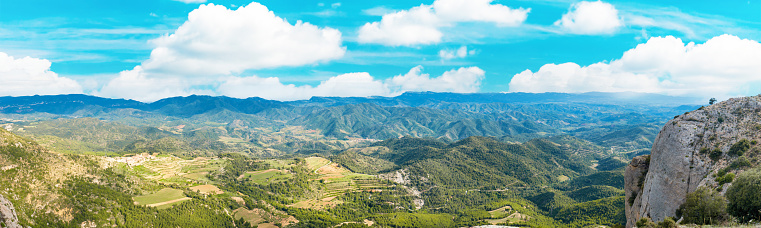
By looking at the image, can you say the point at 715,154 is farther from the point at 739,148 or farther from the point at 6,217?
the point at 6,217

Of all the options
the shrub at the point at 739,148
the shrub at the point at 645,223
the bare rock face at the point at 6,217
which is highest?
the shrub at the point at 739,148

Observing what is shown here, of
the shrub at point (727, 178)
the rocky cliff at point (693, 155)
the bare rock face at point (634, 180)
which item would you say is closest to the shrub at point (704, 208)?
the shrub at point (727, 178)

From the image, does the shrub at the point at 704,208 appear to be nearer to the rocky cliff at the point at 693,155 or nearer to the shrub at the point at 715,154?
the rocky cliff at the point at 693,155

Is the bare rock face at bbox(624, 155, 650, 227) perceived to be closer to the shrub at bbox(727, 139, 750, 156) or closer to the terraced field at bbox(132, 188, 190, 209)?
the shrub at bbox(727, 139, 750, 156)

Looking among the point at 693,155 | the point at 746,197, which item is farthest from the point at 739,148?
the point at 746,197

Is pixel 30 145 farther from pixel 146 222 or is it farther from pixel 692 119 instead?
pixel 692 119

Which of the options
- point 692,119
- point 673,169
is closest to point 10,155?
point 673,169
